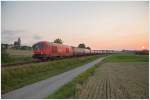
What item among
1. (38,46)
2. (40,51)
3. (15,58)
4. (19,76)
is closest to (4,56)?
(15,58)

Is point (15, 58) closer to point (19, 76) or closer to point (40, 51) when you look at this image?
point (40, 51)

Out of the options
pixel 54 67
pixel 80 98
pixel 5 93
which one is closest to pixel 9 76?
pixel 5 93

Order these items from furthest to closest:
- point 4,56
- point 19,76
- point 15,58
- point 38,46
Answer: point 38,46 → point 15,58 → point 4,56 → point 19,76

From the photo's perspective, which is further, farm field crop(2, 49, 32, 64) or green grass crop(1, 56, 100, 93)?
farm field crop(2, 49, 32, 64)

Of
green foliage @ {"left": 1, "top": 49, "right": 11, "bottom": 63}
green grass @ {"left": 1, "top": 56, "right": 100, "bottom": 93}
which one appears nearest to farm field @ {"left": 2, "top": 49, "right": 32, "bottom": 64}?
green foliage @ {"left": 1, "top": 49, "right": 11, "bottom": 63}

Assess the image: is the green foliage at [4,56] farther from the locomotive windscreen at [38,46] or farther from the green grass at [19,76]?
the locomotive windscreen at [38,46]

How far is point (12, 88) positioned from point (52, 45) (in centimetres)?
1905

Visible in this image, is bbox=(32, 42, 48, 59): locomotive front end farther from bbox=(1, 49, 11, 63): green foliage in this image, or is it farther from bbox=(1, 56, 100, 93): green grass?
bbox=(1, 56, 100, 93): green grass

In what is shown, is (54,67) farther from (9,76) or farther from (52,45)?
(9,76)

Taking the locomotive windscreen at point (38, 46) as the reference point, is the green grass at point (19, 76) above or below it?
below

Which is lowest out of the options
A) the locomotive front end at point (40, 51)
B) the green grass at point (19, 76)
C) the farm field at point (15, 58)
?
the green grass at point (19, 76)

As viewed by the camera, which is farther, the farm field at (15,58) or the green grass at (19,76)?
the farm field at (15,58)

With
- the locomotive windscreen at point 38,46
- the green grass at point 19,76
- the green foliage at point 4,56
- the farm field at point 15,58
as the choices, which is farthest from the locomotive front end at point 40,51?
the green grass at point 19,76

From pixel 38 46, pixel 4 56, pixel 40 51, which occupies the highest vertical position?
pixel 38 46
